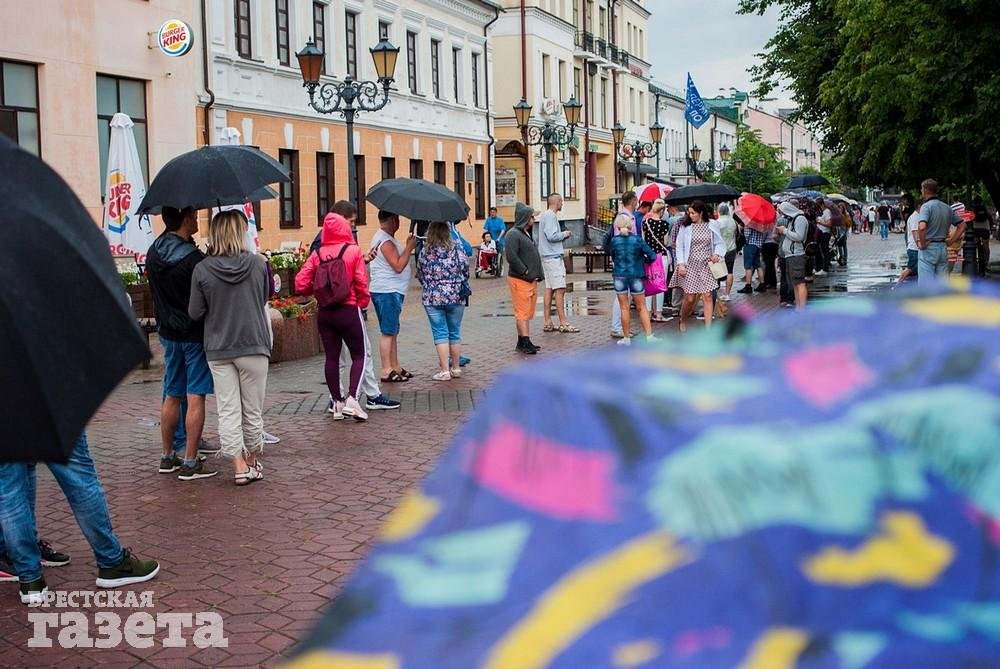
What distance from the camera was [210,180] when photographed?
312 inches

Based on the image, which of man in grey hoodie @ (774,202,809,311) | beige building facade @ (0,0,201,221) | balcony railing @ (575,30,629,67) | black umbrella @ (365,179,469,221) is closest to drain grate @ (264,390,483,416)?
black umbrella @ (365,179,469,221)

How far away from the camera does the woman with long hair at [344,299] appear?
9500 millimetres

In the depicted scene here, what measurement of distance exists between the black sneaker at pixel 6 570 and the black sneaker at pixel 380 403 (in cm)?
495

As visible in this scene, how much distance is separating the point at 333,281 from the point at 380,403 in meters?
1.62

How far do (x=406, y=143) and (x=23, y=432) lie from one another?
32.4 metres

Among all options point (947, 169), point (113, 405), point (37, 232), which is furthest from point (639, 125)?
point (37, 232)

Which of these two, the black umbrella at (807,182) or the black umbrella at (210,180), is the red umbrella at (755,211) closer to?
the black umbrella at (807,182)

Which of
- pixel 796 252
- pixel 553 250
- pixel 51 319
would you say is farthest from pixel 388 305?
pixel 796 252

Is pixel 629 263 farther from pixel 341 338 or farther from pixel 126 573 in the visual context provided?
pixel 126 573

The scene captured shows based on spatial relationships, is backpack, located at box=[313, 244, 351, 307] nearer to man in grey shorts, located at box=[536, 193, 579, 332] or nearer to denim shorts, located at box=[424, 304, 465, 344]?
denim shorts, located at box=[424, 304, 465, 344]

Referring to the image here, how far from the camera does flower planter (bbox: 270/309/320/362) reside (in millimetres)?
13836

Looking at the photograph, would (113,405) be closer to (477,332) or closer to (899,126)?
(477,332)

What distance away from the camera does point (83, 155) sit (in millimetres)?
20859

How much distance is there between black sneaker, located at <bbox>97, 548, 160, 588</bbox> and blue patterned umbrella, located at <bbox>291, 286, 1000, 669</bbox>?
4.36 meters
